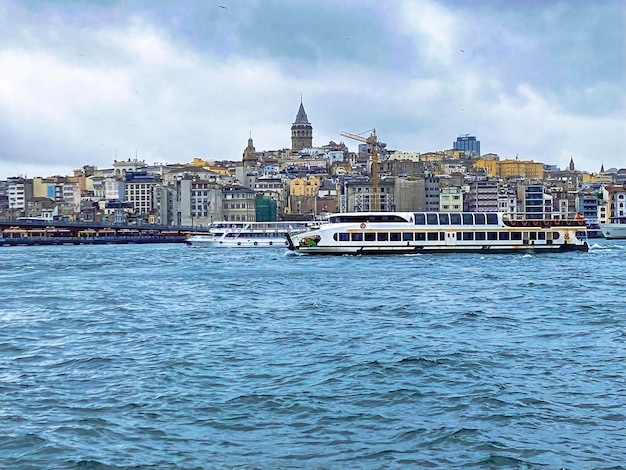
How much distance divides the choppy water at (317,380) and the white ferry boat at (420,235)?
→ 18.8 meters

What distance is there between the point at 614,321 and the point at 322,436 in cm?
1077

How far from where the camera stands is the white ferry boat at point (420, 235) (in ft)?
150

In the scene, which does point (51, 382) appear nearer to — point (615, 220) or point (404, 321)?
point (404, 321)

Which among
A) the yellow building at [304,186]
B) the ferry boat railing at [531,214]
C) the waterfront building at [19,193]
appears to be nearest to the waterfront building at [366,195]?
the yellow building at [304,186]

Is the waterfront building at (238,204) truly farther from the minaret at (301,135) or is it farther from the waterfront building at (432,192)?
the minaret at (301,135)

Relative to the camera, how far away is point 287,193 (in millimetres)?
128000

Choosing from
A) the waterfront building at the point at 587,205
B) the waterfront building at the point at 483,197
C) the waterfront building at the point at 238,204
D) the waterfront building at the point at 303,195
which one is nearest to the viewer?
the waterfront building at the point at 483,197

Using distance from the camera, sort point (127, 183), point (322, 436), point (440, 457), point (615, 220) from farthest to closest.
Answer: point (127, 183)
point (615, 220)
point (322, 436)
point (440, 457)

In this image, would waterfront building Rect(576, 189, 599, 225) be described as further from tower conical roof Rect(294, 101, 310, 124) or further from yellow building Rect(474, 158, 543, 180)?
tower conical roof Rect(294, 101, 310, 124)

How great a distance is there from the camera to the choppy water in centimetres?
1021

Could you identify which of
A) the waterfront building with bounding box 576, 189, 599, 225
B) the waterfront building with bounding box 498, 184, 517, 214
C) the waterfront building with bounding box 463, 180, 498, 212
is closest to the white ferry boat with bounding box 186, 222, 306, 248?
the waterfront building with bounding box 463, 180, 498, 212

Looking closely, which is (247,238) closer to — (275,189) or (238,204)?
(238,204)

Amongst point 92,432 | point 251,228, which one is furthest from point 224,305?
point 251,228

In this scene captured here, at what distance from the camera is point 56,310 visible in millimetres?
23281
